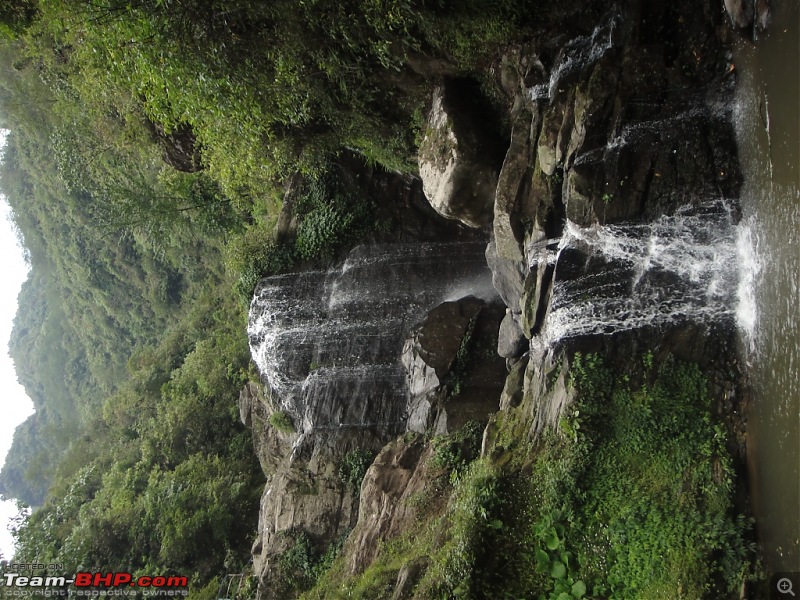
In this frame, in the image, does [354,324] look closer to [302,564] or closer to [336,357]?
[336,357]

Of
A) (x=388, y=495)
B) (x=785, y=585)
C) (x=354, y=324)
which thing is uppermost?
(x=354, y=324)

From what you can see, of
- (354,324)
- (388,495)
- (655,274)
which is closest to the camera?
(655,274)

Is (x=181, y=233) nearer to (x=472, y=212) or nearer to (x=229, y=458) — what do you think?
(x=229, y=458)

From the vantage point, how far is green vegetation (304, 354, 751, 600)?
298 inches

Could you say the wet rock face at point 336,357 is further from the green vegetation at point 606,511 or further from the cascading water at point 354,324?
the green vegetation at point 606,511

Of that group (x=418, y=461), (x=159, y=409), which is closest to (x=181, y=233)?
(x=159, y=409)

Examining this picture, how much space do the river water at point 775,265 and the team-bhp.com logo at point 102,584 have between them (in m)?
14.4

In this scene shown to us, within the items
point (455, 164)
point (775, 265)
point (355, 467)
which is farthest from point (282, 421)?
point (775, 265)

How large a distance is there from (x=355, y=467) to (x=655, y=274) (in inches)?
308

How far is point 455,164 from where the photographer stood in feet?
33.7

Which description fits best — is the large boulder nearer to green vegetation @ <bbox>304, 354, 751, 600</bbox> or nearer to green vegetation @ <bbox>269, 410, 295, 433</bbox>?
green vegetation @ <bbox>304, 354, 751, 600</bbox>

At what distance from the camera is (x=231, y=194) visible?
1494cm

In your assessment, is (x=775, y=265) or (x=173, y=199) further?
(x=173, y=199)

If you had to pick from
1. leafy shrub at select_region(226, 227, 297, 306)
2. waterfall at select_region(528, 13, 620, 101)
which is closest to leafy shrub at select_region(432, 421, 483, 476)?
waterfall at select_region(528, 13, 620, 101)
